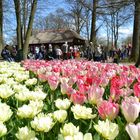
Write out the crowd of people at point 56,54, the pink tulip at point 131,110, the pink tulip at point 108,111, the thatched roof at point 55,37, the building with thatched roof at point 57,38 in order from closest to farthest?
1. the pink tulip at point 131,110
2. the pink tulip at point 108,111
3. the crowd of people at point 56,54
4. the building with thatched roof at point 57,38
5. the thatched roof at point 55,37

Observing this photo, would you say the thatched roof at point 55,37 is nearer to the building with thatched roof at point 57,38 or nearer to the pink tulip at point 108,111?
the building with thatched roof at point 57,38

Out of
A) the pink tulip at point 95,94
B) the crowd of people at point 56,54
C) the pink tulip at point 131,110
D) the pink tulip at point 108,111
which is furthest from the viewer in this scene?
the crowd of people at point 56,54

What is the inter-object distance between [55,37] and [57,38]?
308 millimetres

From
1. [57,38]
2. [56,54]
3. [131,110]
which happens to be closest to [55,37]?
[57,38]

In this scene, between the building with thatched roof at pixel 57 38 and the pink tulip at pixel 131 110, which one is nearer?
the pink tulip at pixel 131 110

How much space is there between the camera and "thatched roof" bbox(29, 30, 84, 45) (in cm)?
4734

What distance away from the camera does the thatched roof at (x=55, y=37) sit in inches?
1864

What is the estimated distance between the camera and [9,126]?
214cm

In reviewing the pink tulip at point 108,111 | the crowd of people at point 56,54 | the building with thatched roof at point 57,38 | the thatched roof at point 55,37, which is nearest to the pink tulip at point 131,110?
the pink tulip at point 108,111

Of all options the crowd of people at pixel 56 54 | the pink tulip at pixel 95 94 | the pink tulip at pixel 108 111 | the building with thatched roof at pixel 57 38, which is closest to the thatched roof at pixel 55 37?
the building with thatched roof at pixel 57 38

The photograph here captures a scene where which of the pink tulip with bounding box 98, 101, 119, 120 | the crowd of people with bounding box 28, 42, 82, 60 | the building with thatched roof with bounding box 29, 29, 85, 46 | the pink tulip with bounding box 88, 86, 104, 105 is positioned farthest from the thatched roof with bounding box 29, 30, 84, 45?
the pink tulip with bounding box 98, 101, 119, 120

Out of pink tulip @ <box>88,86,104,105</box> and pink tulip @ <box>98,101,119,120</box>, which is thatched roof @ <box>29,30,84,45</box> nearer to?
pink tulip @ <box>88,86,104,105</box>

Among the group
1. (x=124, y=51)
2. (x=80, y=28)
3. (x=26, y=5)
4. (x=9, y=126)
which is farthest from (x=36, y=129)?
(x=80, y=28)

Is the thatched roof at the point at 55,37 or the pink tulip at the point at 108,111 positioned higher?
the pink tulip at the point at 108,111
